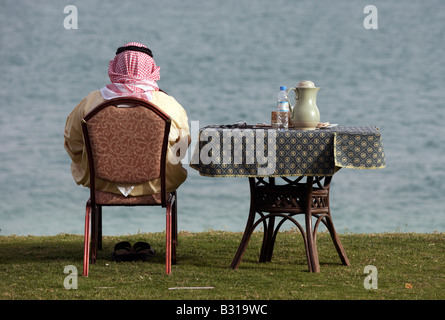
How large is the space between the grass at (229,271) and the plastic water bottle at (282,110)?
3.34ft

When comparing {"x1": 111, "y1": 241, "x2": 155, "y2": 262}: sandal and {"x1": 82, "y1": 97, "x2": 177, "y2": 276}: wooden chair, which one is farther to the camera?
{"x1": 111, "y1": 241, "x2": 155, "y2": 262}: sandal

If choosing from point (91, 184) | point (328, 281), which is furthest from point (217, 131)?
point (328, 281)

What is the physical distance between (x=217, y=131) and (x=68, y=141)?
1.14 metres

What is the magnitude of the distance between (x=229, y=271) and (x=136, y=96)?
1.36 metres

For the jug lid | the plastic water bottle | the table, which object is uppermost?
the jug lid

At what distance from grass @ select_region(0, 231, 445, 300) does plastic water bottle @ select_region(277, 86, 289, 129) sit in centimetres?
102

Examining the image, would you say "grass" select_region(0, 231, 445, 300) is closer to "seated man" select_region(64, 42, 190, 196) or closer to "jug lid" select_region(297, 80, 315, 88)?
"seated man" select_region(64, 42, 190, 196)

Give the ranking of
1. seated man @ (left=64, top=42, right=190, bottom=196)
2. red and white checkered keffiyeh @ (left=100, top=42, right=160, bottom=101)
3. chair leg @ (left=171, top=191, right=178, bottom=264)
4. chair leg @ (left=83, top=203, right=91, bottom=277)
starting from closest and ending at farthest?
1. chair leg @ (left=83, top=203, right=91, bottom=277)
2. seated man @ (left=64, top=42, right=190, bottom=196)
3. red and white checkered keffiyeh @ (left=100, top=42, right=160, bottom=101)
4. chair leg @ (left=171, top=191, right=178, bottom=264)

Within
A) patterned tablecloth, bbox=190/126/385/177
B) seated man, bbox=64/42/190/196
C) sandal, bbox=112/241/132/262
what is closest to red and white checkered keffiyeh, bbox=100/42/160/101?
seated man, bbox=64/42/190/196

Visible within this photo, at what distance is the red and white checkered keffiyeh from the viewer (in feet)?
16.2

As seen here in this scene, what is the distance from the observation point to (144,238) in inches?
246

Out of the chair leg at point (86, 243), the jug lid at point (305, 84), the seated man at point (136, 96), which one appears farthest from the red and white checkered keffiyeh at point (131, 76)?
the jug lid at point (305, 84)

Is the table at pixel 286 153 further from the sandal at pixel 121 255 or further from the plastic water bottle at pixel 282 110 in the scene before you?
the sandal at pixel 121 255

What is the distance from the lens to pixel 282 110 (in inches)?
197
